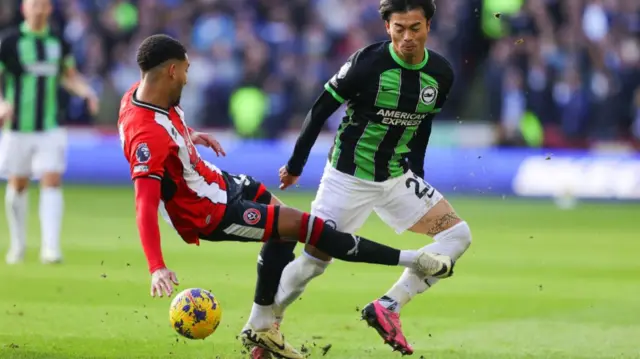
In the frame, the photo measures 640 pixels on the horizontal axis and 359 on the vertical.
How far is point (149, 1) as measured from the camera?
23594 millimetres

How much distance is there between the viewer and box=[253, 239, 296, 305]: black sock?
761 centimetres

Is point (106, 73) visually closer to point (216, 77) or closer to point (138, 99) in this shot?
point (216, 77)

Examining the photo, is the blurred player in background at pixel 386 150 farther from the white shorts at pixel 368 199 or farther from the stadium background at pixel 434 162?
the stadium background at pixel 434 162

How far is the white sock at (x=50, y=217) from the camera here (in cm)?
1237

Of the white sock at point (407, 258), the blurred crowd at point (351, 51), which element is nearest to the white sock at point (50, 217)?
→ the white sock at point (407, 258)

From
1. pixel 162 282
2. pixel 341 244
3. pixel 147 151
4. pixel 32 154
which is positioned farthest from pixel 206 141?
pixel 32 154

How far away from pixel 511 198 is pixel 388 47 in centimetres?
1241

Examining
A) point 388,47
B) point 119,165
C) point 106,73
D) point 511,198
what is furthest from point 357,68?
point 106,73

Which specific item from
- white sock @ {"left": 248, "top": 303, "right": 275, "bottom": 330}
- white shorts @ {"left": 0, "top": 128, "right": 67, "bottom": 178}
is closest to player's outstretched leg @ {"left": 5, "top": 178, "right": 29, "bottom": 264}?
white shorts @ {"left": 0, "top": 128, "right": 67, "bottom": 178}

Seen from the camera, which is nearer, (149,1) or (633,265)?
(633,265)

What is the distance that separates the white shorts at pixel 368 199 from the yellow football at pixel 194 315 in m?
0.94

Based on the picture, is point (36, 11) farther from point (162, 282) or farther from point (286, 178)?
point (162, 282)

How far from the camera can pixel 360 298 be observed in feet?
34.3

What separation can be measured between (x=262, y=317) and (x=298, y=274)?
374 mm
